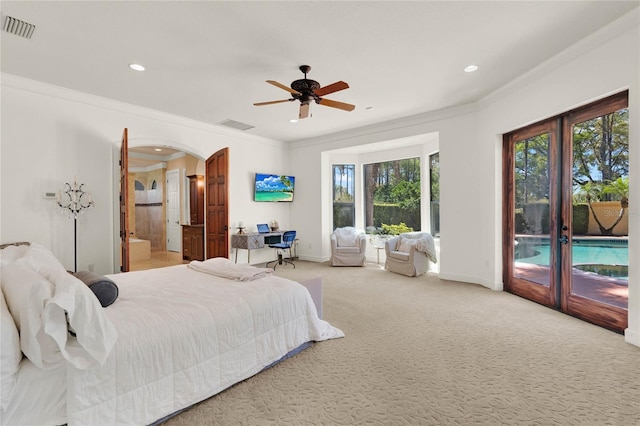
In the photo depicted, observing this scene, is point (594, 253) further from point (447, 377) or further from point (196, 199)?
point (196, 199)

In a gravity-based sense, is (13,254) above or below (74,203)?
below

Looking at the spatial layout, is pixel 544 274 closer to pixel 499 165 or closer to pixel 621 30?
pixel 499 165

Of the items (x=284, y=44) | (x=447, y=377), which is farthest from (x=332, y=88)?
(x=447, y=377)

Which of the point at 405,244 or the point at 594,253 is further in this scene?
the point at 405,244

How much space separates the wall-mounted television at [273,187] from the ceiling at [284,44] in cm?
240

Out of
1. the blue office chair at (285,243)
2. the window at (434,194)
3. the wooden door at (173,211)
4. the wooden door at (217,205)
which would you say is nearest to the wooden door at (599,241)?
the window at (434,194)

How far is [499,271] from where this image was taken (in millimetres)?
4477

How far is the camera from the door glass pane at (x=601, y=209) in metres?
2.97

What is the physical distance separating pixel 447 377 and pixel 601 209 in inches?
104

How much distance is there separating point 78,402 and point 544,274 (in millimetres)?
4777

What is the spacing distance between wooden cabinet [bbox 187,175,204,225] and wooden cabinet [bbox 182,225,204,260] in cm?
29

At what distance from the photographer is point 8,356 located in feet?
4.44

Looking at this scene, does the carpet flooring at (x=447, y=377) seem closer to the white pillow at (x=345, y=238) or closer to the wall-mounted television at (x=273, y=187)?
the white pillow at (x=345, y=238)

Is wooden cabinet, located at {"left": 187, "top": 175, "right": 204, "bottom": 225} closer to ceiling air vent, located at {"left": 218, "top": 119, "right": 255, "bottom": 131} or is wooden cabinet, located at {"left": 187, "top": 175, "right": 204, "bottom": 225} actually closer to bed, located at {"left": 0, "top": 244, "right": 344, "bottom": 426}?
ceiling air vent, located at {"left": 218, "top": 119, "right": 255, "bottom": 131}
